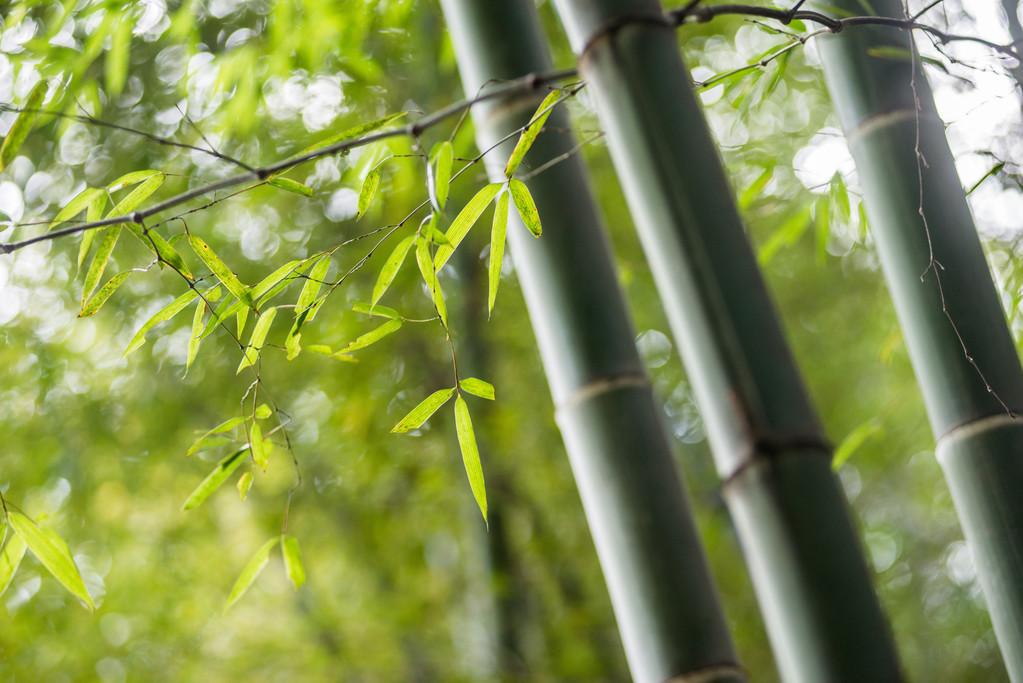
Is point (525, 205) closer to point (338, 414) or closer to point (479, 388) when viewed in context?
point (479, 388)

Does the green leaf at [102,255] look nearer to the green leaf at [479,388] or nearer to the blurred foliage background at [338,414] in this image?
the green leaf at [479,388]

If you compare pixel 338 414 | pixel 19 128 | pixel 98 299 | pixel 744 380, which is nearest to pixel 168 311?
pixel 98 299

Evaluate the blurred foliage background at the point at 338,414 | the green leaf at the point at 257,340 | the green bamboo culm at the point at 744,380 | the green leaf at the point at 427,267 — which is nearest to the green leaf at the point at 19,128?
the green leaf at the point at 257,340

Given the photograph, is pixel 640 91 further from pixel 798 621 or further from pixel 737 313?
pixel 798 621

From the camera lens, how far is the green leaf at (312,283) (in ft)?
2.36

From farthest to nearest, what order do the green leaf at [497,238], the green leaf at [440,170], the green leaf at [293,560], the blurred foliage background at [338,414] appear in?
the blurred foliage background at [338,414] → the green leaf at [293,560] → the green leaf at [497,238] → the green leaf at [440,170]

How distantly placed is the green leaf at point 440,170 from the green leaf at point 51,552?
48cm

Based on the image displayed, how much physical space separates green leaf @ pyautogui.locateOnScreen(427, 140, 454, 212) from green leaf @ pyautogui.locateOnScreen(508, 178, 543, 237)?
58 mm

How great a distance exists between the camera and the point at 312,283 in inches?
30.1

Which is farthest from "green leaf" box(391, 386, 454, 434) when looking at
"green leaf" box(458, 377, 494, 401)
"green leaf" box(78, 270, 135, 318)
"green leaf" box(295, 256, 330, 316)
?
"green leaf" box(78, 270, 135, 318)

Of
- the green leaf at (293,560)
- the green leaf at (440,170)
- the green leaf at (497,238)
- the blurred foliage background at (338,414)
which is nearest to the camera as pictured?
the green leaf at (440,170)

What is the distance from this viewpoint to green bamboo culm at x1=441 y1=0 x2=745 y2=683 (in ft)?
2.29

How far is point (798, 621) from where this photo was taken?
59 cm

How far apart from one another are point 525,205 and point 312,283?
0.70 feet
